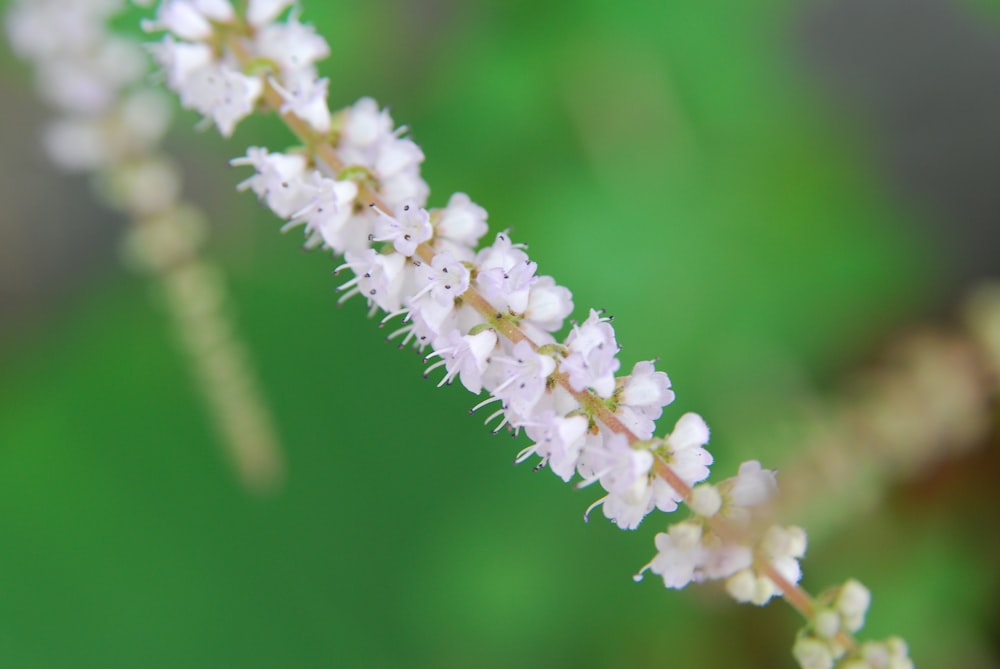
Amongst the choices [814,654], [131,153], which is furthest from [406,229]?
[131,153]

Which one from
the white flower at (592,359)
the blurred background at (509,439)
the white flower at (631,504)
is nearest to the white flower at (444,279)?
the white flower at (592,359)

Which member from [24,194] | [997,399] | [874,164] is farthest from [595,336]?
[24,194]

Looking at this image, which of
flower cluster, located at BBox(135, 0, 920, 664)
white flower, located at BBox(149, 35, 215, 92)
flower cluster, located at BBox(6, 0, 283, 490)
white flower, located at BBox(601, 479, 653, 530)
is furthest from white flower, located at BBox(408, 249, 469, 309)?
flower cluster, located at BBox(6, 0, 283, 490)

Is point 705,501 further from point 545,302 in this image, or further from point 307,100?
point 307,100

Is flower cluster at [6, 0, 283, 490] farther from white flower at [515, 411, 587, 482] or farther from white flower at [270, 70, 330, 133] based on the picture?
white flower at [515, 411, 587, 482]

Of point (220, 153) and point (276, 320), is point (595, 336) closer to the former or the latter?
point (276, 320)
